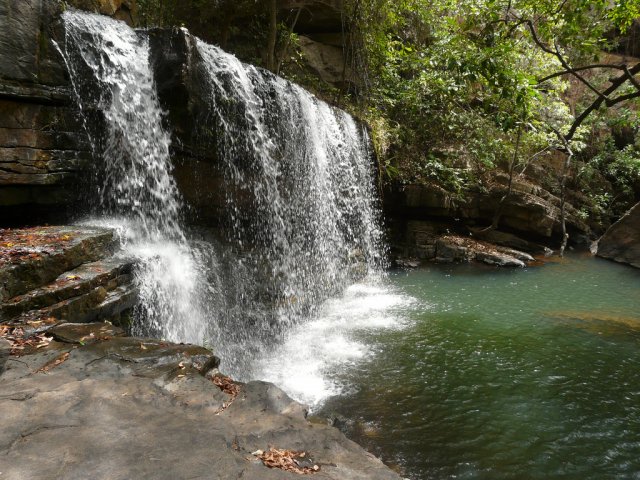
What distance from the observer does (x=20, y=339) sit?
12.5 ft

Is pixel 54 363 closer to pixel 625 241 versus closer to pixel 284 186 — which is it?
pixel 284 186

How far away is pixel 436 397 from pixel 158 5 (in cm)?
1443

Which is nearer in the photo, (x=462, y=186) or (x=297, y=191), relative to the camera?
(x=297, y=191)

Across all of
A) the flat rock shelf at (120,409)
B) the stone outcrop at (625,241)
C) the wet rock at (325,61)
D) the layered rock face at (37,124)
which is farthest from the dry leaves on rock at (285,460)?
the stone outcrop at (625,241)

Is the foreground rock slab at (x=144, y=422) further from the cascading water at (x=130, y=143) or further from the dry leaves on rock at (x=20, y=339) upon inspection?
the cascading water at (x=130, y=143)

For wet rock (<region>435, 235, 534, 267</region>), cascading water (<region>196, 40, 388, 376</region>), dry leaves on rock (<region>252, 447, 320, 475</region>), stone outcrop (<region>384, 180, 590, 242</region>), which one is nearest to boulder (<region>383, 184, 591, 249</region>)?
stone outcrop (<region>384, 180, 590, 242</region>)

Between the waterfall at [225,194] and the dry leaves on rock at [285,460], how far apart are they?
3751 millimetres

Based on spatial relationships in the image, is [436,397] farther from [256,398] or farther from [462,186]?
[462,186]

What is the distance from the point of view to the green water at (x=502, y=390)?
13.9 ft

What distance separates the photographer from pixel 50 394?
2910 millimetres

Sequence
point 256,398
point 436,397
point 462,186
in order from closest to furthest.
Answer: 1. point 256,398
2. point 436,397
3. point 462,186

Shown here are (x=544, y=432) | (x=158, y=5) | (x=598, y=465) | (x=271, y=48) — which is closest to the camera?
(x=598, y=465)

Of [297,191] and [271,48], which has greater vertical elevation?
[271,48]

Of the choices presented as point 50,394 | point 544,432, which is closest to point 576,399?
point 544,432
